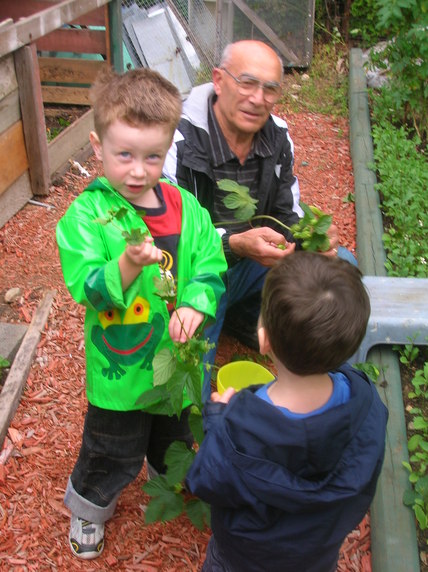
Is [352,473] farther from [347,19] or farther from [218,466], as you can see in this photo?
Result: [347,19]

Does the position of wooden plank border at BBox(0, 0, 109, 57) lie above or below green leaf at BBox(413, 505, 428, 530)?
above

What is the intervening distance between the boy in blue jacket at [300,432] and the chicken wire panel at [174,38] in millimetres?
6695

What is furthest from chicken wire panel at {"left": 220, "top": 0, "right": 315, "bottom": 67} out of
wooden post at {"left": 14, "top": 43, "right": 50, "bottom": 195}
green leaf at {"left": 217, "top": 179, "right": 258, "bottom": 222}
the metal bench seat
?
green leaf at {"left": 217, "top": 179, "right": 258, "bottom": 222}

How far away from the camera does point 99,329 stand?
1.99m

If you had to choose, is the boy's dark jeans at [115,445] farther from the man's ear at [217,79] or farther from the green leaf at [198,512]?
the man's ear at [217,79]

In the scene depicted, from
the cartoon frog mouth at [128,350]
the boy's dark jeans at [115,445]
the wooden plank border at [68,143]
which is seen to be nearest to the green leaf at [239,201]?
the cartoon frog mouth at [128,350]

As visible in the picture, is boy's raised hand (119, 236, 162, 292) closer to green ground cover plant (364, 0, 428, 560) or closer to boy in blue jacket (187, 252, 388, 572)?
boy in blue jacket (187, 252, 388, 572)

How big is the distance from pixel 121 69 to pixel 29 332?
3.64m

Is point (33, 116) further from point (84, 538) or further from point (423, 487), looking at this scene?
point (423, 487)

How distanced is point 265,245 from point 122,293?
1045 millimetres

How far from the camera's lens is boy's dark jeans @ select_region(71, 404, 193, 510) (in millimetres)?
2174

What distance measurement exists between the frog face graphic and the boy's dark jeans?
24cm

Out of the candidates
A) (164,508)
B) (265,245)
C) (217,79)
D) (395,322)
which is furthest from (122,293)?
(395,322)

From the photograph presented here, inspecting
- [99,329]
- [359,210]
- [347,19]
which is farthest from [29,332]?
[347,19]
